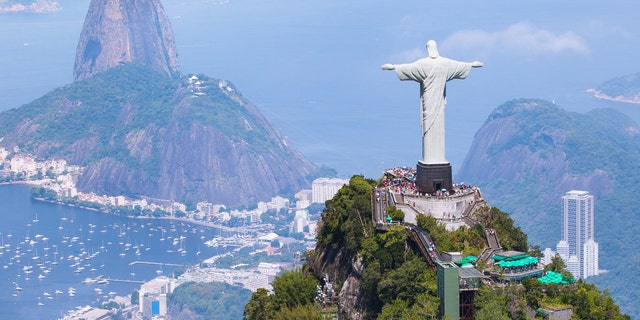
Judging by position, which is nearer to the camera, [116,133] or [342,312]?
[342,312]

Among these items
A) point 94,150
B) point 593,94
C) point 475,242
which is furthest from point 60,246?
point 475,242

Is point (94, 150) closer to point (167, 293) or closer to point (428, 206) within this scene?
point (167, 293)

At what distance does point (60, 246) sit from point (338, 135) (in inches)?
2334

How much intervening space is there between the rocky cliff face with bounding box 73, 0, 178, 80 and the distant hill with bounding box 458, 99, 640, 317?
A: 6499 cm

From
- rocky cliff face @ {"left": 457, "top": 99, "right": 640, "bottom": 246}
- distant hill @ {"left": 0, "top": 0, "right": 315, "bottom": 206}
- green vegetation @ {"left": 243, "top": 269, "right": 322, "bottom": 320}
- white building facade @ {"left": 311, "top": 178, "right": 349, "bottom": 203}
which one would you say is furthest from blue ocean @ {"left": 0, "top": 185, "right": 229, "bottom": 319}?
green vegetation @ {"left": 243, "top": 269, "right": 322, "bottom": 320}

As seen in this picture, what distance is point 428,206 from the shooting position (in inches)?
1405

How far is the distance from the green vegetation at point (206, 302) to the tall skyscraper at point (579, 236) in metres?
25.1

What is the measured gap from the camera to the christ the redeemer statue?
35.8m

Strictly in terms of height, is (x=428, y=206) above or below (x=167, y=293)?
above

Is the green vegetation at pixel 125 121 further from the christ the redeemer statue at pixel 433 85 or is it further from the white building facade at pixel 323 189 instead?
the christ the redeemer statue at pixel 433 85

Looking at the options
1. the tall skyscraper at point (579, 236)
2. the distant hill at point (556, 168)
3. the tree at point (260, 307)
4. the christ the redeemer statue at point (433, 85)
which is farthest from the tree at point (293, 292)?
the distant hill at point (556, 168)

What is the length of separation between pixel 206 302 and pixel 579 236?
30.6 metres

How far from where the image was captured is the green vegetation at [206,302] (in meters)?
106

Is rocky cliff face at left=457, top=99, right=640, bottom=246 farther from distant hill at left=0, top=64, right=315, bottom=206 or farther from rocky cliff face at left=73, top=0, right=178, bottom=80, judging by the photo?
rocky cliff face at left=73, top=0, right=178, bottom=80
